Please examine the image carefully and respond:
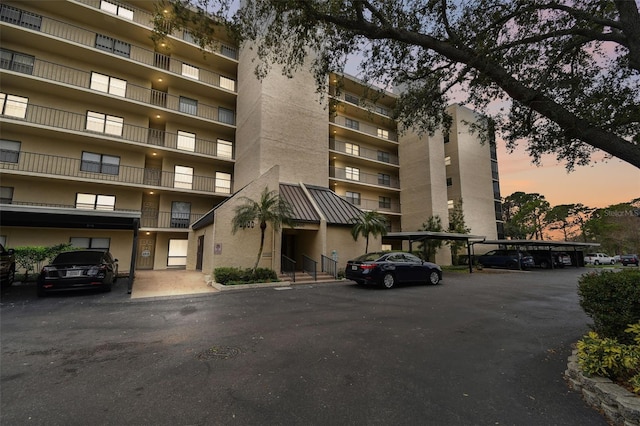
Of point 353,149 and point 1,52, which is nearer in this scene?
point 1,52

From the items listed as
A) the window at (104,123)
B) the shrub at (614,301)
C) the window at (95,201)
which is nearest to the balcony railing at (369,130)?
the window at (104,123)

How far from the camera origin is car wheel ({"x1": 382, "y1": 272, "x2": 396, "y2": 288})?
11766 mm

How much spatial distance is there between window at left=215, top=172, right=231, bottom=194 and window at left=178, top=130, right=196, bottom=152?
265 centimetres

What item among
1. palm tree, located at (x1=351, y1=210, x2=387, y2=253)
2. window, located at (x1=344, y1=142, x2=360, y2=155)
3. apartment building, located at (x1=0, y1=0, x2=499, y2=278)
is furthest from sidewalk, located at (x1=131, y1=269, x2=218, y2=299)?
window, located at (x1=344, y1=142, x2=360, y2=155)

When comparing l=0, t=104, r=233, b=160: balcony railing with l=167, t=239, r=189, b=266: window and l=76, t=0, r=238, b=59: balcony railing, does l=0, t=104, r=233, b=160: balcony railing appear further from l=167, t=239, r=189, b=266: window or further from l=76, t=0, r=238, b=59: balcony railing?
l=76, t=0, r=238, b=59: balcony railing

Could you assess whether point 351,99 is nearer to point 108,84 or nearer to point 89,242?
point 108,84

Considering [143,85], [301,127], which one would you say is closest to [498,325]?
[301,127]

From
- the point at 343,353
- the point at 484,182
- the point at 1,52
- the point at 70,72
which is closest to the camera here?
the point at 343,353

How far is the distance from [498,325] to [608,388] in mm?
3500

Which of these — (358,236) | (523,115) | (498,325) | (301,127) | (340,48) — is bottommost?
(498,325)

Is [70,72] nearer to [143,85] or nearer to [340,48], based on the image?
[143,85]

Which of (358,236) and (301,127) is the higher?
(301,127)

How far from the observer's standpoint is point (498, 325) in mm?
6320

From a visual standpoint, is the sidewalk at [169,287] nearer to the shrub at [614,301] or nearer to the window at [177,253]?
the window at [177,253]
